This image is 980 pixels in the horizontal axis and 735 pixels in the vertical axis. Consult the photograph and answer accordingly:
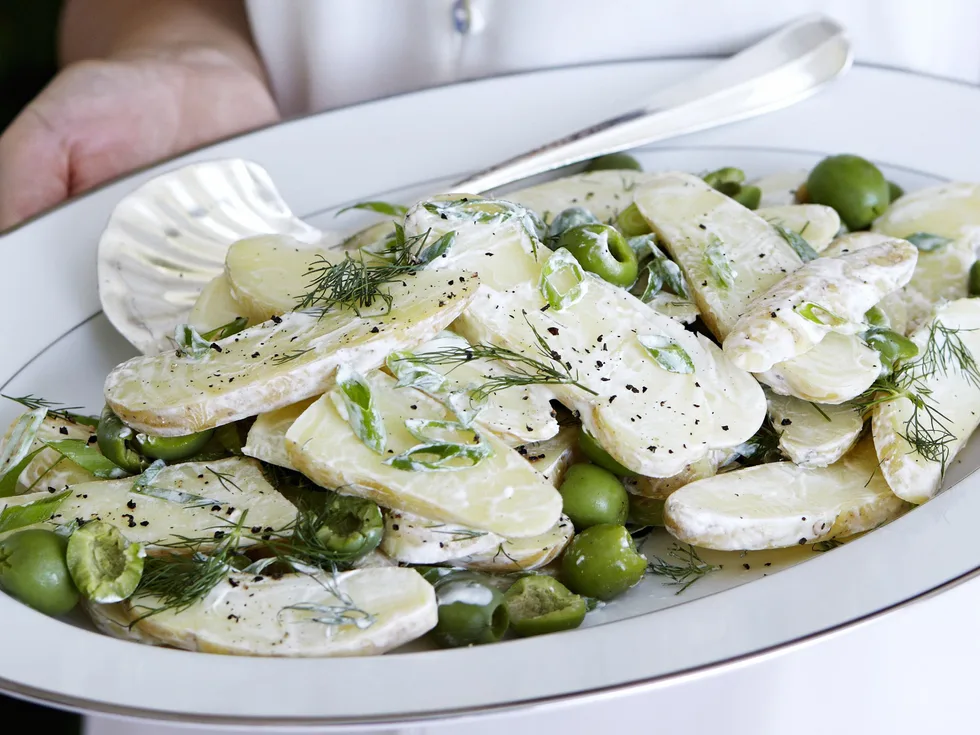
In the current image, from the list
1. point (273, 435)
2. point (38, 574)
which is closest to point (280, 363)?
point (273, 435)

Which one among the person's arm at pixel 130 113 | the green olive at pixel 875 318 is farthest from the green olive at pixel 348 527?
the person's arm at pixel 130 113

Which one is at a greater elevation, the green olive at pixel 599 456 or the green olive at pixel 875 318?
the green olive at pixel 875 318

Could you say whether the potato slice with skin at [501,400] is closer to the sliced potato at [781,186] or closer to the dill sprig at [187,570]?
the dill sprig at [187,570]

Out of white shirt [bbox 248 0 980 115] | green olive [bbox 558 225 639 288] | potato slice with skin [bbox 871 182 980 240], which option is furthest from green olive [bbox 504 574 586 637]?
white shirt [bbox 248 0 980 115]

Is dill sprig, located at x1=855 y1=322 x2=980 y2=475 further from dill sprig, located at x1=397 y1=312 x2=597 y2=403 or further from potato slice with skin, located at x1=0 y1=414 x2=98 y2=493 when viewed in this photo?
potato slice with skin, located at x1=0 y1=414 x2=98 y2=493

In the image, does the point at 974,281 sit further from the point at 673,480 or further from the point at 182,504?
the point at 182,504

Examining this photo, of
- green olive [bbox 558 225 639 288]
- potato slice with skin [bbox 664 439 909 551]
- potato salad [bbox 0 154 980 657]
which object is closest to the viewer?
potato salad [bbox 0 154 980 657]

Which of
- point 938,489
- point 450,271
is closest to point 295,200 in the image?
point 450,271
